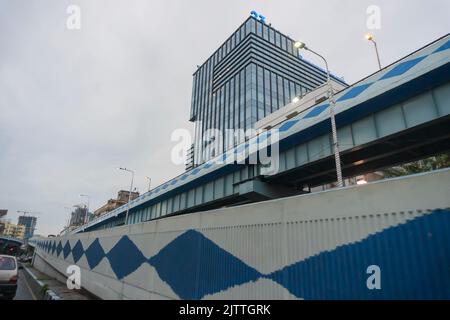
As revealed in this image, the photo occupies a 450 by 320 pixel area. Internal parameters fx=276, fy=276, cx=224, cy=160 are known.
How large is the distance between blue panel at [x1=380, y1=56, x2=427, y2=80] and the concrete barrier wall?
12.4 meters

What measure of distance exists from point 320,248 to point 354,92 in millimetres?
14274

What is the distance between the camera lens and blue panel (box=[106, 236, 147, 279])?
1267cm

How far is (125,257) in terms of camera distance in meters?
13.8

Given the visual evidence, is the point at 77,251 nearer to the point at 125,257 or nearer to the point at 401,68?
the point at 125,257

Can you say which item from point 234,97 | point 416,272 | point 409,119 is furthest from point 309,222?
point 234,97

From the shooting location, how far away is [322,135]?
19.7 m

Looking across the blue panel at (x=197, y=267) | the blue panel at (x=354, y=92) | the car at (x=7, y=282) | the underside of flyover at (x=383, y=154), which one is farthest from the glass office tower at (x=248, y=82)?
the blue panel at (x=197, y=267)

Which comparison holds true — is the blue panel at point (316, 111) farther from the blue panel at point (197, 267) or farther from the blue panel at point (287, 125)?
the blue panel at point (197, 267)

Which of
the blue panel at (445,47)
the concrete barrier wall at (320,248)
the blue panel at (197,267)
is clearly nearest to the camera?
the concrete barrier wall at (320,248)

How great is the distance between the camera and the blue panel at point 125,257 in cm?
1267

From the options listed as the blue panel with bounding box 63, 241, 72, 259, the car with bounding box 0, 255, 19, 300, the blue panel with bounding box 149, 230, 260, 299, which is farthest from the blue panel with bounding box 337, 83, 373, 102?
the blue panel with bounding box 63, 241, 72, 259

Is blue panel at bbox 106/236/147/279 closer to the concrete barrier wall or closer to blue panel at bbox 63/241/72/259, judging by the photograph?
the concrete barrier wall

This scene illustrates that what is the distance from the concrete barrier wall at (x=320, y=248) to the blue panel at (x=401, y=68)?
1237cm
